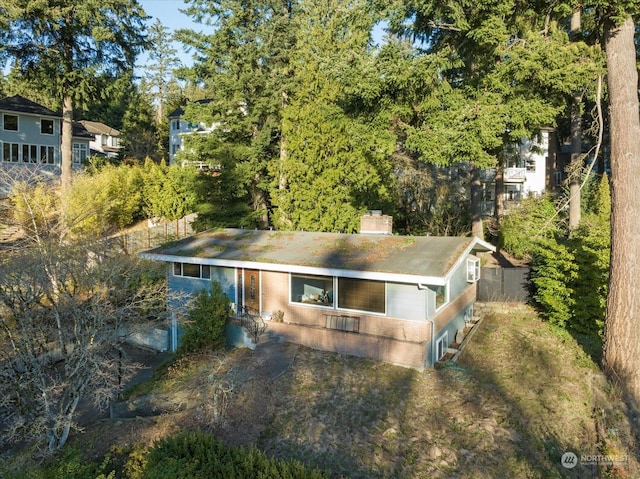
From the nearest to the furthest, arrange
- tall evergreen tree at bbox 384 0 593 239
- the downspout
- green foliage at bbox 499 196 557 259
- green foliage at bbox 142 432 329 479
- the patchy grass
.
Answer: green foliage at bbox 142 432 329 479
the patchy grass
the downspout
tall evergreen tree at bbox 384 0 593 239
green foliage at bbox 499 196 557 259

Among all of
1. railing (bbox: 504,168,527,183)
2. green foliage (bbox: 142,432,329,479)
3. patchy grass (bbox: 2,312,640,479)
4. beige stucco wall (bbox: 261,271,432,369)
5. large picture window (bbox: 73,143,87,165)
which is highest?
large picture window (bbox: 73,143,87,165)

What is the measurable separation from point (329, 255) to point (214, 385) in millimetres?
5646

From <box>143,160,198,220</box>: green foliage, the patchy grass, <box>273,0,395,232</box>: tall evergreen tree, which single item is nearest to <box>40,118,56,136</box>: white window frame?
<box>143,160,198,220</box>: green foliage

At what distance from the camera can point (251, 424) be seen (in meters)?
10.1

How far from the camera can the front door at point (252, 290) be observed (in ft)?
52.7

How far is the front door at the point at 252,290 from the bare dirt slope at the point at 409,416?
2.75 meters

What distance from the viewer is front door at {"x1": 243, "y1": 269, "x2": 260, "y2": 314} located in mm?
16073

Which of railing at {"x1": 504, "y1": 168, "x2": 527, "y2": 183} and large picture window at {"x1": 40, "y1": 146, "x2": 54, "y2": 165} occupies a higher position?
large picture window at {"x1": 40, "y1": 146, "x2": 54, "y2": 165}

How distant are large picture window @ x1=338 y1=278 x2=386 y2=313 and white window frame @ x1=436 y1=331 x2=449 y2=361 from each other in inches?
81.8

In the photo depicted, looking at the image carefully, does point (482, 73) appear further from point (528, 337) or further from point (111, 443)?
point (111, 443)

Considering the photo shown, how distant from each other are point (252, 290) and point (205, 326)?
6.82 ft

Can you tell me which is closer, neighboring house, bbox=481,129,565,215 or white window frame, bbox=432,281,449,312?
white window frame, bbox=432,281,449,312

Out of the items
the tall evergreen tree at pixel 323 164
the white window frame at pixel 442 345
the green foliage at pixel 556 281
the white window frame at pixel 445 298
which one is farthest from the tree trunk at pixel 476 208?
the white window frame at pixel 442 345

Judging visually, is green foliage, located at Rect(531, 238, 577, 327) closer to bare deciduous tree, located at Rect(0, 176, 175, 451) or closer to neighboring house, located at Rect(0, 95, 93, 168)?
bare deciduous tree, located at Rect(0, 176, 175, 451)
